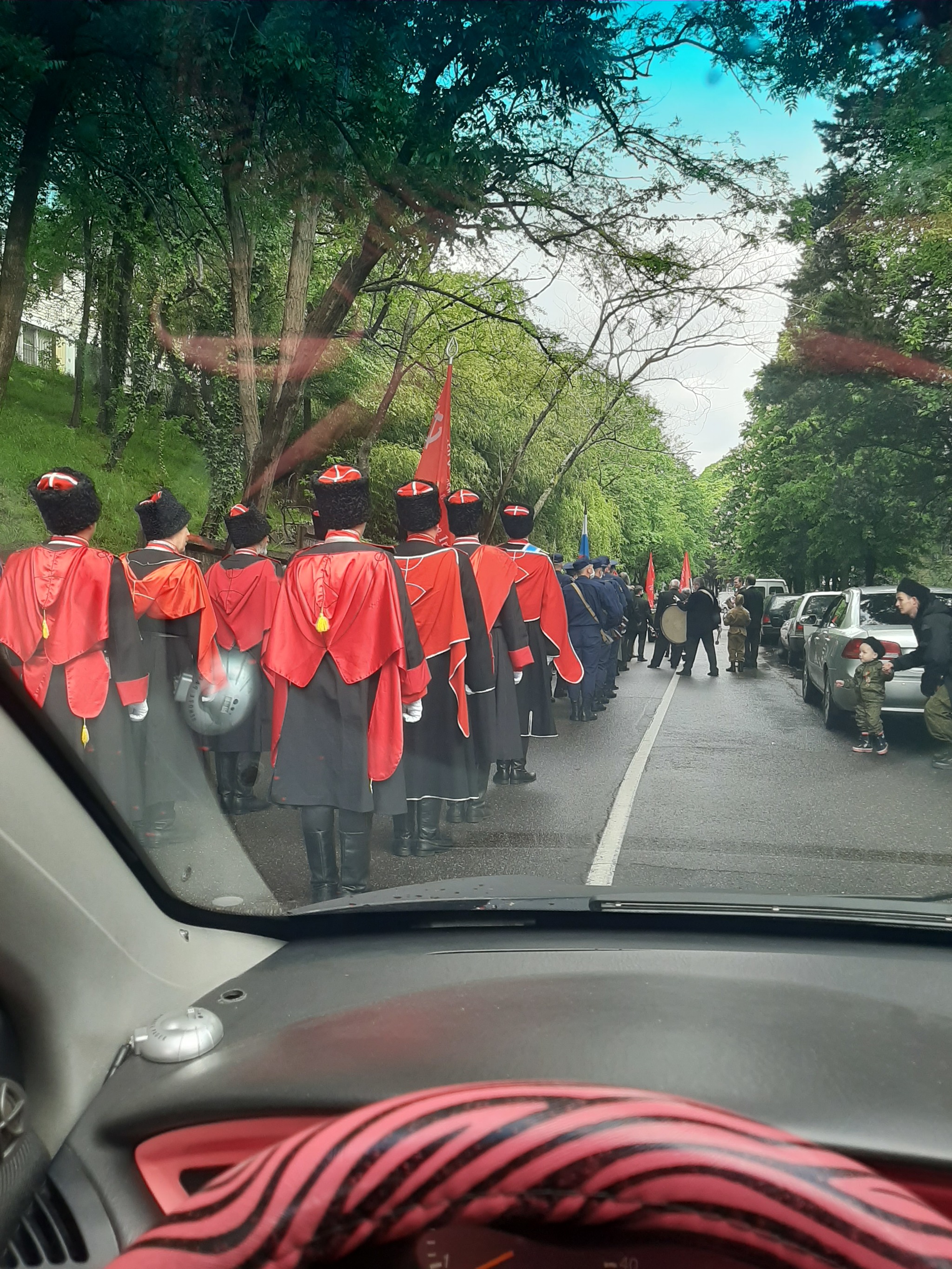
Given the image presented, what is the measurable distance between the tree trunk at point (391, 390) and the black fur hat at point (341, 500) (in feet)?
12.9

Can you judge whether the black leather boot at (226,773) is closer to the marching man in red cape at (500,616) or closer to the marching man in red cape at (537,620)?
the marching man in red cape at (500,616)

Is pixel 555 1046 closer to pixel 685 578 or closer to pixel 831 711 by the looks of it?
pixel 831 711

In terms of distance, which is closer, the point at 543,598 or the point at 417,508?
the point at 417,508

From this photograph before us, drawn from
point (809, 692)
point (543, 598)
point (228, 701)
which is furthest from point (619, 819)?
point (809, 692)

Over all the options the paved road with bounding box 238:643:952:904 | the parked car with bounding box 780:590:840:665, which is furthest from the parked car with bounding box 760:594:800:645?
the paved road with bounding box 238:643:952:904

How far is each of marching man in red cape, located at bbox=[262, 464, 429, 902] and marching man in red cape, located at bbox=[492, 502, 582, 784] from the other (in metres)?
3.70

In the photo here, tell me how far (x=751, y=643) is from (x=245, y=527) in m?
14.1

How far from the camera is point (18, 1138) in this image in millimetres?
1594

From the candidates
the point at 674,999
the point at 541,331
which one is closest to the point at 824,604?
the point at 541,331

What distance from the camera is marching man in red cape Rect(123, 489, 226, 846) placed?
5805mm

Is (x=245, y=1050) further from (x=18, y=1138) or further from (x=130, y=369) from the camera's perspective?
(x=130, y=369)

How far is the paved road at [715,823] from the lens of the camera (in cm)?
466

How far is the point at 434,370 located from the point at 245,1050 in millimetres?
9672

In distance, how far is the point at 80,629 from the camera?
4.52 metres
